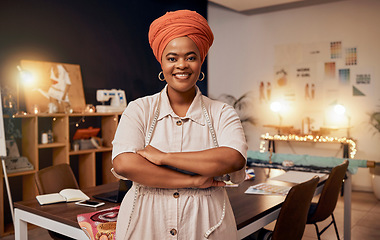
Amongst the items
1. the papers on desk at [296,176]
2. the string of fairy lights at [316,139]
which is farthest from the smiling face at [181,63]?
the string of fairy lights at [316,139]

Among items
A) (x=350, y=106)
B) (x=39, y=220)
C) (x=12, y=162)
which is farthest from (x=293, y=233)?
(x=350, y=106)

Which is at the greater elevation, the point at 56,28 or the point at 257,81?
the point at 56,28

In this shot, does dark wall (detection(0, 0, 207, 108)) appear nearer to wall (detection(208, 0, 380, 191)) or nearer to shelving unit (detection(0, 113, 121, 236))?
shelving unit (detection(0, 113, 121, 236))

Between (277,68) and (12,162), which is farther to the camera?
(277,68)

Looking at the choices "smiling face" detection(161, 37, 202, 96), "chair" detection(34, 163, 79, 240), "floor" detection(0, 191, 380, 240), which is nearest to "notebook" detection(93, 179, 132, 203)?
"chair" detection(34, 163, 79, 240)

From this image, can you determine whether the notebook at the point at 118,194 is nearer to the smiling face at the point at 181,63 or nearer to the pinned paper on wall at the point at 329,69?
the smiling face at the point at 181,63

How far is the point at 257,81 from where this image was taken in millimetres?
7277

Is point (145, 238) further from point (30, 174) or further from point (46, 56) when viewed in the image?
point (46, 56)

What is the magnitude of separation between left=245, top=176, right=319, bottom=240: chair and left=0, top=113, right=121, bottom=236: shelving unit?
2.98 metres

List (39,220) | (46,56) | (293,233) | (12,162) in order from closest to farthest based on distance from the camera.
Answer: (39,220) < (293,233) < (12,162) < (46,56)

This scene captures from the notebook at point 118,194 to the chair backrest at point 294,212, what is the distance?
0.90 metres

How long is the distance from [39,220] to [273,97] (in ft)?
19.0

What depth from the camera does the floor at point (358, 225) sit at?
381 centimetres

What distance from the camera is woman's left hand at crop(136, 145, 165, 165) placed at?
1196 mm
